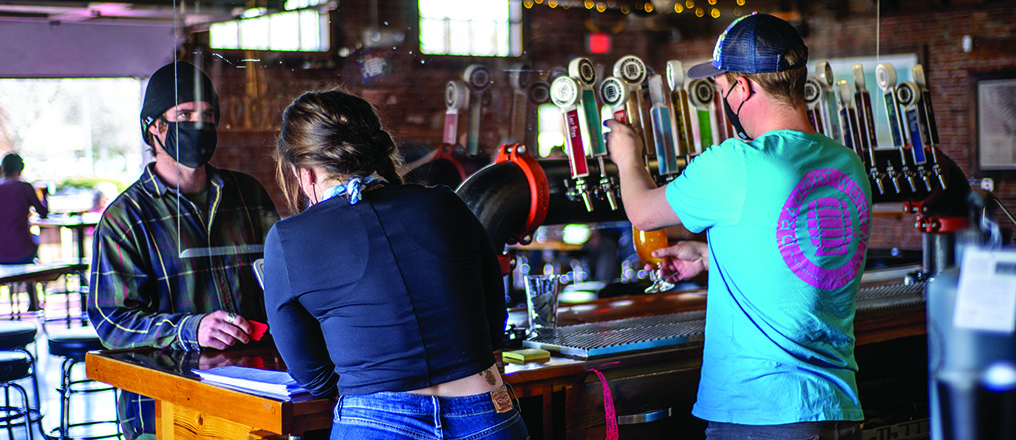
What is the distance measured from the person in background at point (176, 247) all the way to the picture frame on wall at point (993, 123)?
23.0 ft

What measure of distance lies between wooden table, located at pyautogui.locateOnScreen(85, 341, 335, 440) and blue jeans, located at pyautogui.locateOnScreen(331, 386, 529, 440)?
0.41 ft

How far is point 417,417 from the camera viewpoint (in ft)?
4.61

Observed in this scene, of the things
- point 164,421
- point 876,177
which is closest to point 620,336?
point 164,421

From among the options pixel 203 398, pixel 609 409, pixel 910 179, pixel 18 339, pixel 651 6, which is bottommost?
pixel 18 339

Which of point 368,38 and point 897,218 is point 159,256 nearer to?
point 368,38

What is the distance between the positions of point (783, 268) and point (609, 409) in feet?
1.98

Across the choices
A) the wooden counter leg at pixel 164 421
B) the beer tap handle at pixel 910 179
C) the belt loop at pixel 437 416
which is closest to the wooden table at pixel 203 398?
the wooden counter leg at pixel 164 421

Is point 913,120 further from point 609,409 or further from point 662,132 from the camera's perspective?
point 609,409

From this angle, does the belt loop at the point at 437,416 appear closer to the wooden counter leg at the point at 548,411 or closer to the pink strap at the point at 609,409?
the wooden counter leg at the point at 548,411

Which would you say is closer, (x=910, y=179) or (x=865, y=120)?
(x=865, y=120)

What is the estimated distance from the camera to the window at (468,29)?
12.8ft

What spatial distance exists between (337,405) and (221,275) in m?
1.10

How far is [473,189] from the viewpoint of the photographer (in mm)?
2189

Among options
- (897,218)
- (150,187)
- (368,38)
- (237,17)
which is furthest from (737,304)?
(897,218)
